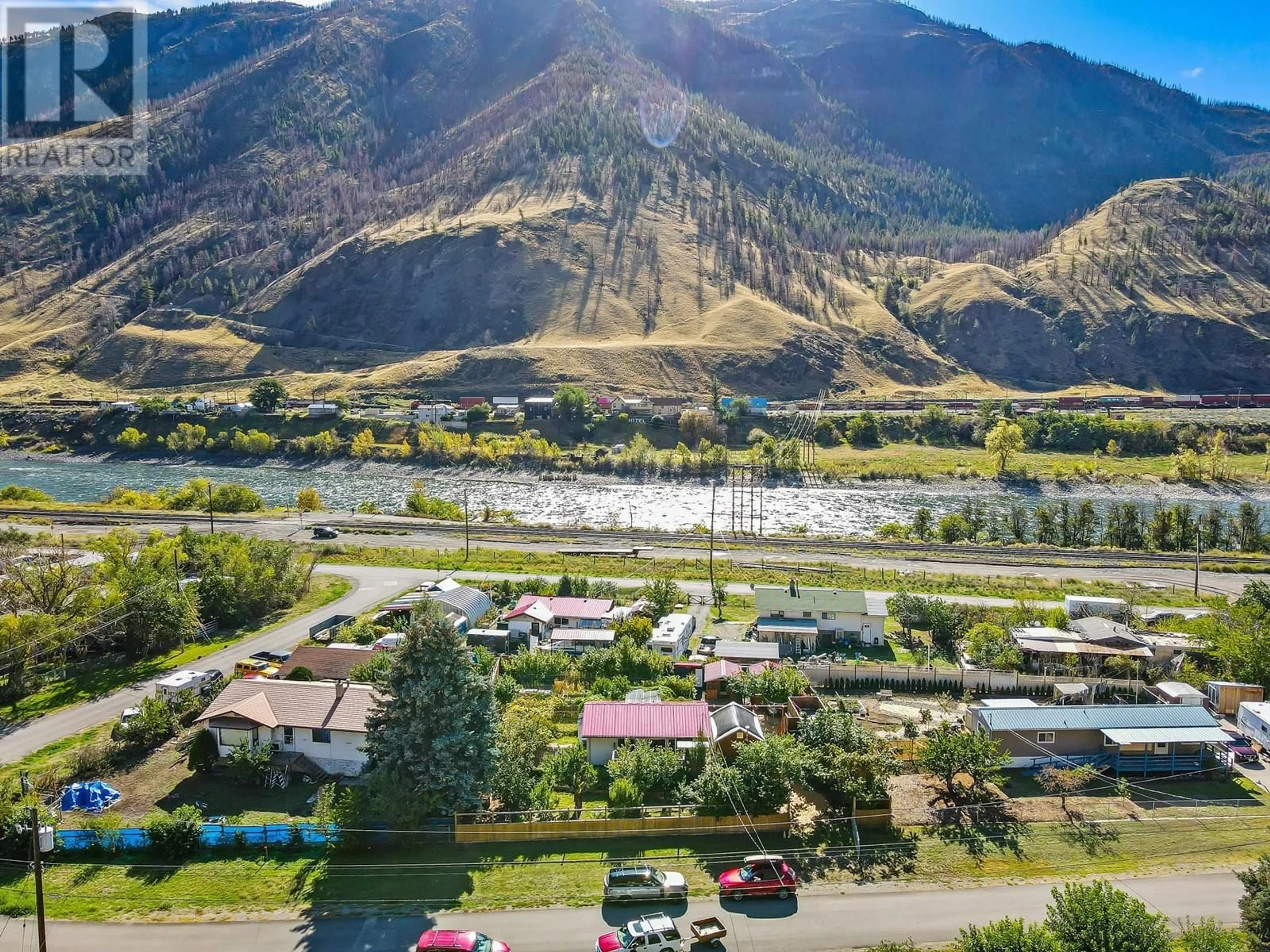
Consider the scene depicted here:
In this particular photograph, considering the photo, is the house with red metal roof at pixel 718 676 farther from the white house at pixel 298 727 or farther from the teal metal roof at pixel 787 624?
the white house at pixel 298 727

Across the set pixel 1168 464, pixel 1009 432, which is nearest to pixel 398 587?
pixel 1009 432

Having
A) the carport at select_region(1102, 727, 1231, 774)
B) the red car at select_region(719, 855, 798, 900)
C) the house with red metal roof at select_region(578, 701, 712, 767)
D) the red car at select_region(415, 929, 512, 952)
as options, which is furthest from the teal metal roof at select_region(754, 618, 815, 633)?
the red car at select_region(415, 929, 512, 952)

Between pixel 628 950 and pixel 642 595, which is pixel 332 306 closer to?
pixel 642 595

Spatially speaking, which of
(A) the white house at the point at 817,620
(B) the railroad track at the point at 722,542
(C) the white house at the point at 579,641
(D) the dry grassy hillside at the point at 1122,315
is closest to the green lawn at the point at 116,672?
(C) the white house at the point at 579,641

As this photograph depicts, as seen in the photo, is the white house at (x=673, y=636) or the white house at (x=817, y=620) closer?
the white house at (x=673, y=636)

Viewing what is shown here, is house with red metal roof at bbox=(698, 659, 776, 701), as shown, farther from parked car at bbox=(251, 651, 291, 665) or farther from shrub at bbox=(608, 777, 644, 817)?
parked car at bbox=(251, 651, 291, 665)

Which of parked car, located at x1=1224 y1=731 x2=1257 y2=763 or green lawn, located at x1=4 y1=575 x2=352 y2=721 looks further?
green lawn, located at x1=4 y1=575 x2=352 y2=721

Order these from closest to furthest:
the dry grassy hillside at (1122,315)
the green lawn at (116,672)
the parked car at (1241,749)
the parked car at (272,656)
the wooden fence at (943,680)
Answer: the parked car at (1241,749) → the green lawn at (116,672) → the wooden fence at (943,680) → the parked car at (272,656) → the dry grassy hillside at (1122,315)
